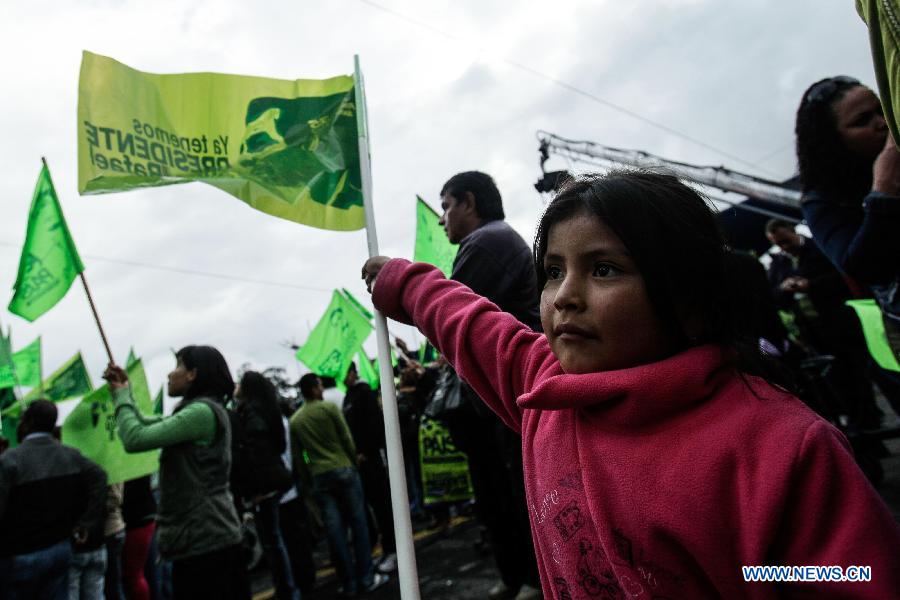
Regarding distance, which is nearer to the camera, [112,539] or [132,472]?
[132,472]

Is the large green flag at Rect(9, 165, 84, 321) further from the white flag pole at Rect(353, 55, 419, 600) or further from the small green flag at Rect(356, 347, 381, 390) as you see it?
→ the small green flag at Rect(356, 347, 381, 390)

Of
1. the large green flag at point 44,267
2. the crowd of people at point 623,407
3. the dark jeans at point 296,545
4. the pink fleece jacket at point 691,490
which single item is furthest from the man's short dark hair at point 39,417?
the pink fleece jacket at point 691,490

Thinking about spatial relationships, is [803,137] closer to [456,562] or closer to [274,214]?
[274,214]

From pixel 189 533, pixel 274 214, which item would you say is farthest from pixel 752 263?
pixel 189 533

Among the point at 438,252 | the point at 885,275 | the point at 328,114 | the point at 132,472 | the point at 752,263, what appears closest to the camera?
the point at 885,275

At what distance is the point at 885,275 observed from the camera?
5.83 feet

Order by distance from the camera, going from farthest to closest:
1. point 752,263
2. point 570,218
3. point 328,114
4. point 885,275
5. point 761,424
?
point 752,263
point 328,114
point 885,275
point 570,218
point 761,424

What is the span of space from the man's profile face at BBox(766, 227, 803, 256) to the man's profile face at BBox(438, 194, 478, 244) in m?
3.06

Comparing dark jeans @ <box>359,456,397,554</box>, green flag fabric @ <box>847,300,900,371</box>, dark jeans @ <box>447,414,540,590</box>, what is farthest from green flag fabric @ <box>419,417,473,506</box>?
green flag fabric @ <box>847,300,900,371</box>

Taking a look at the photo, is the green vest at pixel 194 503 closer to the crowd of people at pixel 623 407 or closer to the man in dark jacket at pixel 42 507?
the crowd of people at pixel 623 407

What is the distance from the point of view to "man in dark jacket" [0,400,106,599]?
362 centimetres

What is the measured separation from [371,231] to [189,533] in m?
1.96

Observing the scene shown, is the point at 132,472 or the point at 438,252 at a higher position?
the point at 438,252

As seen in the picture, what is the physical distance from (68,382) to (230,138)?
6.41 metres
